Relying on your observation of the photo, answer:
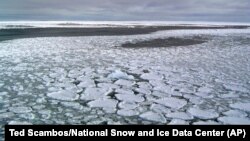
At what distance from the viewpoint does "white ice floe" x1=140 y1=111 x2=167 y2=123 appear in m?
3.33

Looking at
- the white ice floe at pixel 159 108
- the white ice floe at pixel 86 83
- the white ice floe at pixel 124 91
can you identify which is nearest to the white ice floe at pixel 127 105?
the white ice floe at pixel 159 108

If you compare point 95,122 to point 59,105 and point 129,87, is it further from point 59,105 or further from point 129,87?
point 129,87

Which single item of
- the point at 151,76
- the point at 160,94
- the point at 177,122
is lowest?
the point at 177,122

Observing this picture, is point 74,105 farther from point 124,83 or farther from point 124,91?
point 124,83

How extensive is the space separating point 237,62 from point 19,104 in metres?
5.93

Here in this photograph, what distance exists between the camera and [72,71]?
606 cm

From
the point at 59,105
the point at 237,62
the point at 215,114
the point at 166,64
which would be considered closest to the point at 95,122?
the point at 59,105

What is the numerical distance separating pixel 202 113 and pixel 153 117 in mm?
710

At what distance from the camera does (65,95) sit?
14.0ft

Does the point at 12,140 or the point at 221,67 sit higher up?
the point at 221,67

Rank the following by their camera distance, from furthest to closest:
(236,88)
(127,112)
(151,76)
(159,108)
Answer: (151,76), (236,88), (159,108), (127,112)

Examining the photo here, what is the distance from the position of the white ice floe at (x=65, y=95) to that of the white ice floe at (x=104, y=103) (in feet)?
1.22

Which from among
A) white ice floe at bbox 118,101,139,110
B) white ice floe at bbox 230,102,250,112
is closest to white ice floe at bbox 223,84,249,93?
white ice floe at bbox 230,102,250,112

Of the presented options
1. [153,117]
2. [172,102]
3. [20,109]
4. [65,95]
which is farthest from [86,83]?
[153,117]
